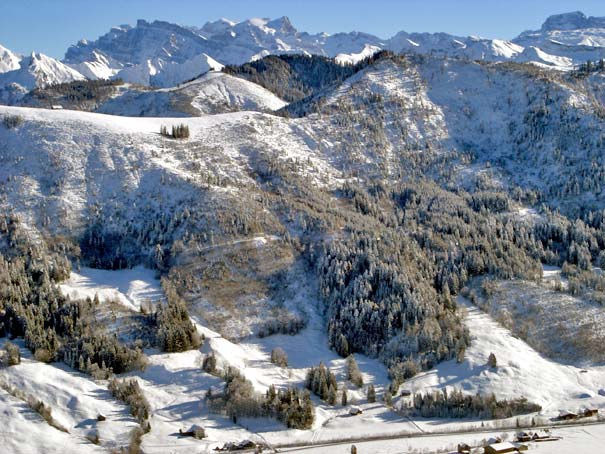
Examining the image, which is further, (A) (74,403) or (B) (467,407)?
(B) (467,407)

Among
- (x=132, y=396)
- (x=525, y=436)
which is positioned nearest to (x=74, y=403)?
(x=132, y=396)

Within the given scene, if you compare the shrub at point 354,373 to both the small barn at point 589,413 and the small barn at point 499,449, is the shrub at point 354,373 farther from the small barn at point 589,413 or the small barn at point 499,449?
the small barn at point 589,413

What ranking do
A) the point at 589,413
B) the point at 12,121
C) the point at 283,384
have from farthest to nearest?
the point at 12,121 → the point at 283,384 → the point at 589,413

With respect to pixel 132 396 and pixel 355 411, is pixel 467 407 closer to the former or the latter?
pixel 355 411

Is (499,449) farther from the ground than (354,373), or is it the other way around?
(354,373)

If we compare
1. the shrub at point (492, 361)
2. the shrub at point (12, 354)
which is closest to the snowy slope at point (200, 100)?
the shrub at point (12, 354)

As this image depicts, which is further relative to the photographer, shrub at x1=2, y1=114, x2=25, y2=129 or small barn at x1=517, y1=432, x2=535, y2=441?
shrub at x1=2, y1=114, x2=25, y2=129

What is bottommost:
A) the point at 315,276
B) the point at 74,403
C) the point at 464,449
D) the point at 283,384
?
the point at 464,449

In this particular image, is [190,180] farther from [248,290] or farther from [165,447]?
[165,447]

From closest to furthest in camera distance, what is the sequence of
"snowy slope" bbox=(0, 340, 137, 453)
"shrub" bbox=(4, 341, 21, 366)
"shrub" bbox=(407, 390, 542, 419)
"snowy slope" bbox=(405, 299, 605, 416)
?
"snowy slope" bbox=(0, 340, 137, 453) < "shrub" bbox=(407, 390, 542, 419) < "shrub" bbox=(4, 341, 21, 366) < "snowy slope" bbox=(405, 299, 605, 416)

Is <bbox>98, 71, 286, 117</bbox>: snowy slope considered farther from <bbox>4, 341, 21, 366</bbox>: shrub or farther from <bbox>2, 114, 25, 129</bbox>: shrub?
<bbox>4, 341, 21, 366</bbox>: shrub

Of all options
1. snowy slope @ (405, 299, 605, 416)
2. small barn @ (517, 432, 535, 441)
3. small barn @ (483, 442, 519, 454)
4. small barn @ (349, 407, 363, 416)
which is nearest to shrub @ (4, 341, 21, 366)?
small barn @ (349, 407, 363, 416)

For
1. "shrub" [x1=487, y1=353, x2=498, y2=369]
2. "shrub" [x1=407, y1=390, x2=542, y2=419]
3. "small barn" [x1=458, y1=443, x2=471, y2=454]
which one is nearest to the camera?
"small barn" [x1=458, y1=443, x2=471, y2=454]
